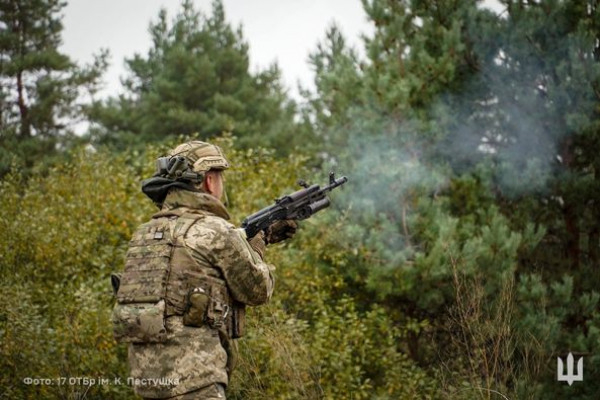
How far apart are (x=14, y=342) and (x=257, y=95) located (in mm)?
16180

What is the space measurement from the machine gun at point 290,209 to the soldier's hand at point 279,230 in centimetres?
3

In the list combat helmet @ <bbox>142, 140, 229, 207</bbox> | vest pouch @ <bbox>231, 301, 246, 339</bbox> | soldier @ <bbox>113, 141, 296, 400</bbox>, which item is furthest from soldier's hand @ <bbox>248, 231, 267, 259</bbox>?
combat helmet @ <bbox>142, 140, 229, 207</bbox>

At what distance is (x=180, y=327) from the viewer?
Answer: 465 centimetres

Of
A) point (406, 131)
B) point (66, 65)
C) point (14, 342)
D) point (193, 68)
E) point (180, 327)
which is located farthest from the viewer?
point (193, 68)

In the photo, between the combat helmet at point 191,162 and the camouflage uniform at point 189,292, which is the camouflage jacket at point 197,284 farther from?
the combat helmet at point 191,162

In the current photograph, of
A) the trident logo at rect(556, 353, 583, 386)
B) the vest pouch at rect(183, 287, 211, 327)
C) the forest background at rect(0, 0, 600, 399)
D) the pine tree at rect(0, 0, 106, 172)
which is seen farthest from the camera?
the pine tree at rect(0, 0, 106, 172)

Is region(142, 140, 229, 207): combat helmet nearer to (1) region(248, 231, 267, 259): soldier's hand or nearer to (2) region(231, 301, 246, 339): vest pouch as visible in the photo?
(1) region(248, 231, 267, 259): soldier's hand

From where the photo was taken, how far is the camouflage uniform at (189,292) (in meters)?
4.59

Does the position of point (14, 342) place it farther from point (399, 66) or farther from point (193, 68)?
point (193, 68)

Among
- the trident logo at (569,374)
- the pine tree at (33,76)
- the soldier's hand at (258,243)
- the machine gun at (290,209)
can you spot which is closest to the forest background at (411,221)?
the trident logo at (569,374)

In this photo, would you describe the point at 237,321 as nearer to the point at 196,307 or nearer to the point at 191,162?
the point at 196,307

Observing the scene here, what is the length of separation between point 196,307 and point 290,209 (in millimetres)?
1229

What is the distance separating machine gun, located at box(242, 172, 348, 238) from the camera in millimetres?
5328

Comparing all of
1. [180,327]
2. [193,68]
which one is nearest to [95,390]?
[180,327]
